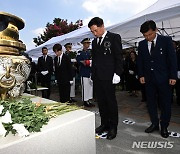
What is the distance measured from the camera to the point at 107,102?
2674 mm

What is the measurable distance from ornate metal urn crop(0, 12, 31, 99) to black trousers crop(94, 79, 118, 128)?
4.83 feet

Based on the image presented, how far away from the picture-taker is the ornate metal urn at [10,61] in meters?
1.06

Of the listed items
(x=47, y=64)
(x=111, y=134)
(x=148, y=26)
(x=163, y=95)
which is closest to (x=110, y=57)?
(x=148, y=26)

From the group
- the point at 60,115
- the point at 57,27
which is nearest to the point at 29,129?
the point at 60,115

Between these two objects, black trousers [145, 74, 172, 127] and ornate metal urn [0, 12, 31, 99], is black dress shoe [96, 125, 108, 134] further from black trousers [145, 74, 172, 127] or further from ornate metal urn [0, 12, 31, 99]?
ornate metal urn [0, 12, 31, 99]

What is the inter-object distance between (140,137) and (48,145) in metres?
1.92

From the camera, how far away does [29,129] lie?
2.92ft

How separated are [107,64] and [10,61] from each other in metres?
1.58

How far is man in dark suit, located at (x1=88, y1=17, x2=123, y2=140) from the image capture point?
97.3 inches

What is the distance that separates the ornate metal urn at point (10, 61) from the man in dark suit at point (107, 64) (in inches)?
55.4

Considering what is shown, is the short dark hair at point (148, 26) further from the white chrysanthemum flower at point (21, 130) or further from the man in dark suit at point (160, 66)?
the white chrysanthemum flower at point (21, 130)

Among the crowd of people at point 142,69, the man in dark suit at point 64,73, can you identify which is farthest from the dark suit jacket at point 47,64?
the crowd of people at point 142,69

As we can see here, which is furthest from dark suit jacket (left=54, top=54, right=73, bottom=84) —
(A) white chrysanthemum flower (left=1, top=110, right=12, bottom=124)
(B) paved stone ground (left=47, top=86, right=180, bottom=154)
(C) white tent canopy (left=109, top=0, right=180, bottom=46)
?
(A) white chrysanthemum flower (left=1, top=110, right=12, bottom=124)

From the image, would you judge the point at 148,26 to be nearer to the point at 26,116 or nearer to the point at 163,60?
the point at 163,60
